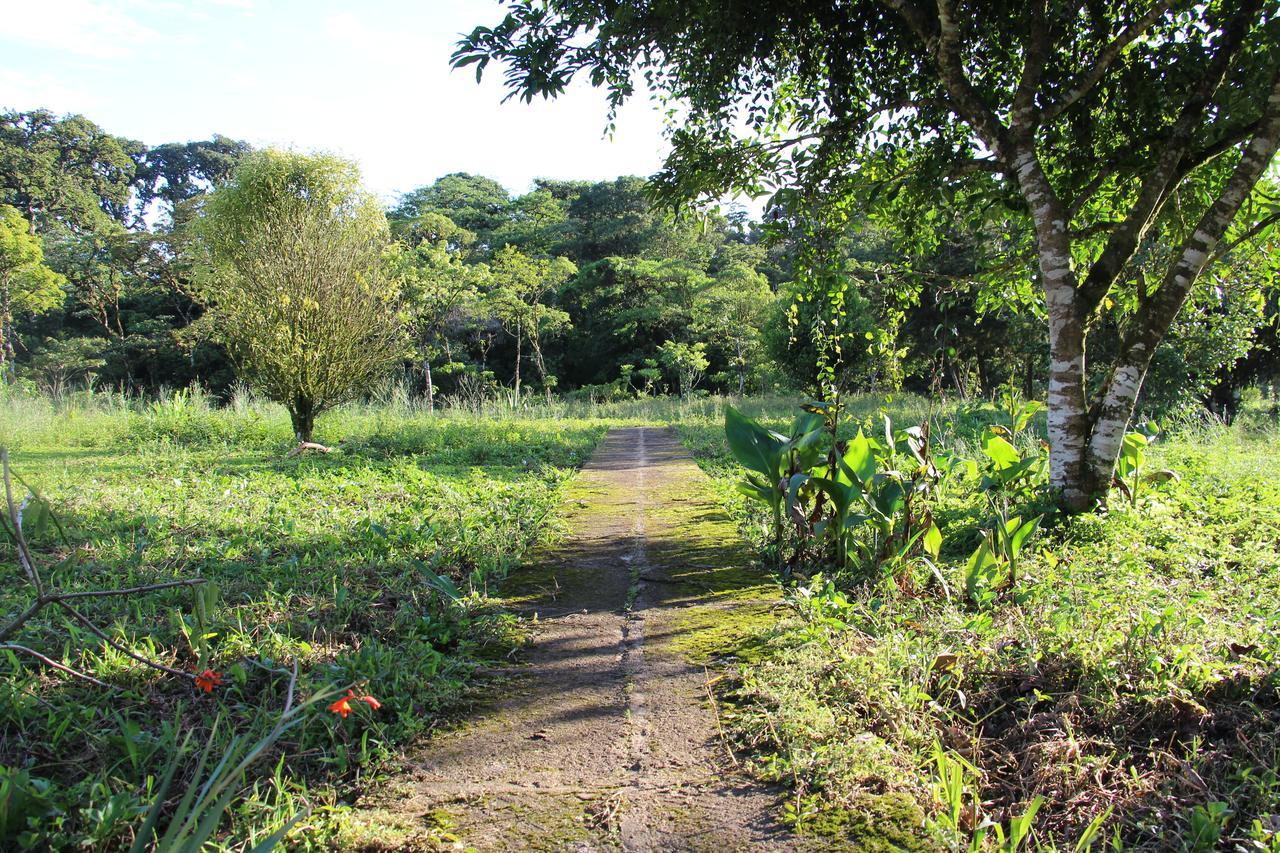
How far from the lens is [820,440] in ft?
11.6

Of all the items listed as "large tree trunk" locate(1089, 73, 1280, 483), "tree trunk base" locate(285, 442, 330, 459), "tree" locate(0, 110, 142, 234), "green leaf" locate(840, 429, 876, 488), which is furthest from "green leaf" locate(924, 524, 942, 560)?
"tree" locate(0, 110, 142, 234)

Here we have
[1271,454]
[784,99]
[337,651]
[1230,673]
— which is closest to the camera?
[1230,673]

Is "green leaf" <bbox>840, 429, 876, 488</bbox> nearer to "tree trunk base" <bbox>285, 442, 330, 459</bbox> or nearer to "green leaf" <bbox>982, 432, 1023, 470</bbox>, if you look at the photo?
"green leaf" <bbox>982, 432, 1023, 470</bbox>

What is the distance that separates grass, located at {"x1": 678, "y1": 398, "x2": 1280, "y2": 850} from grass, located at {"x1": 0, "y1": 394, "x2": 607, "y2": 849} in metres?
1.09

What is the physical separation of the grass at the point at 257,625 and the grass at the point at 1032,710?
3.57 feet

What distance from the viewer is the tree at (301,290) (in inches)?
346

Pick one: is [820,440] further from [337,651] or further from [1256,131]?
[1256,131]

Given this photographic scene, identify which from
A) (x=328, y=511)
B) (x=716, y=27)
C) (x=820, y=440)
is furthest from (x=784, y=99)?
(x=328, y=511)

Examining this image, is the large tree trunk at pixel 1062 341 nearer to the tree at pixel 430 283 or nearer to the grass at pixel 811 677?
the grass at pixel 811 677

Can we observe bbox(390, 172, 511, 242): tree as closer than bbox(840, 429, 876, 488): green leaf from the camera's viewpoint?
No

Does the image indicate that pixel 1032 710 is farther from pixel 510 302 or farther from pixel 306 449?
pixel 510 302

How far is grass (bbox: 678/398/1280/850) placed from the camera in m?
1.76

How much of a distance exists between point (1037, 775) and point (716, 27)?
4.12m

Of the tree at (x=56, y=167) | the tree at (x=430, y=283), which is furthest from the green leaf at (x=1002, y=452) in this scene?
the tree at (x=56, y=167)
